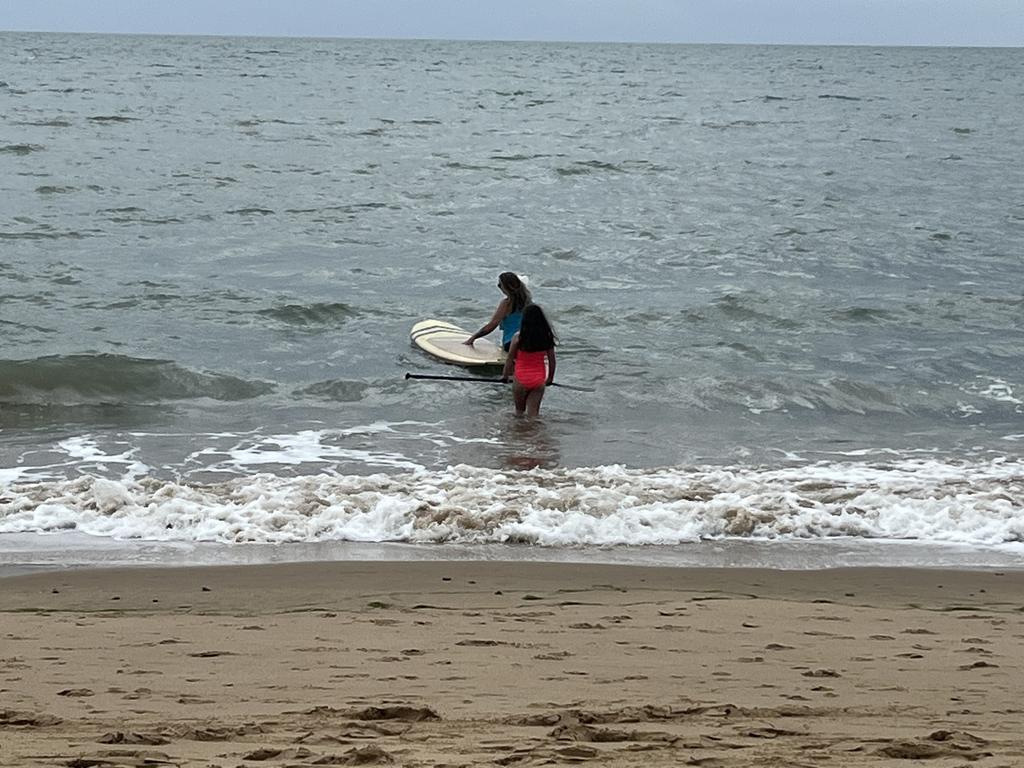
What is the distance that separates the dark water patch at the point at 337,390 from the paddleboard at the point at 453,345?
3.34ft

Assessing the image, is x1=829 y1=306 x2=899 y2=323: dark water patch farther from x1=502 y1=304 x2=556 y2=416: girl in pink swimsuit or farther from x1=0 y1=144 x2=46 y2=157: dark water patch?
x1=0 y1=144 x2=46 y2=157: dark water patch

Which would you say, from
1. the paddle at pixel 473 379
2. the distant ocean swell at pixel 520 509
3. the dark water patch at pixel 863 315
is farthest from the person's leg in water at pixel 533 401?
the dark water patch at pixel 863 315

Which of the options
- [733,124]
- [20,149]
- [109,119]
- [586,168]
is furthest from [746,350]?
[733,124]

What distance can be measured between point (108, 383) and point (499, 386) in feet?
12.2

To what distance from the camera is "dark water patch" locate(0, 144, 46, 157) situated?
28.2 m

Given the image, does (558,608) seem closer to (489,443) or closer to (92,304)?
(489,443)

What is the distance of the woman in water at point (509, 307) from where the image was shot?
10859 millimetres

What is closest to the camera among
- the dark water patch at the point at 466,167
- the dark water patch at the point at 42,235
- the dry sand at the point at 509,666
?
the dry sand at the point at 509,666

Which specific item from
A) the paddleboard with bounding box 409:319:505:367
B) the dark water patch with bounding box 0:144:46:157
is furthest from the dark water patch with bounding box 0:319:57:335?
the dark water patch with bounding box 0:144:46:157

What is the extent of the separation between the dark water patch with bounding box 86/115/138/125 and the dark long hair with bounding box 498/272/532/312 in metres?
27.8

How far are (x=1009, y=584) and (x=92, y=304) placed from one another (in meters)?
11.7

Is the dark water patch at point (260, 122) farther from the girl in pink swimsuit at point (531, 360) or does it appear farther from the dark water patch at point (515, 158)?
the girl in pink swimsuit at point (531, 360)

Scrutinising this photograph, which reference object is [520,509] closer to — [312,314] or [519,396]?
[519,396]

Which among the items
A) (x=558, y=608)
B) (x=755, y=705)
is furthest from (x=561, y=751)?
(x=558, y=608)
